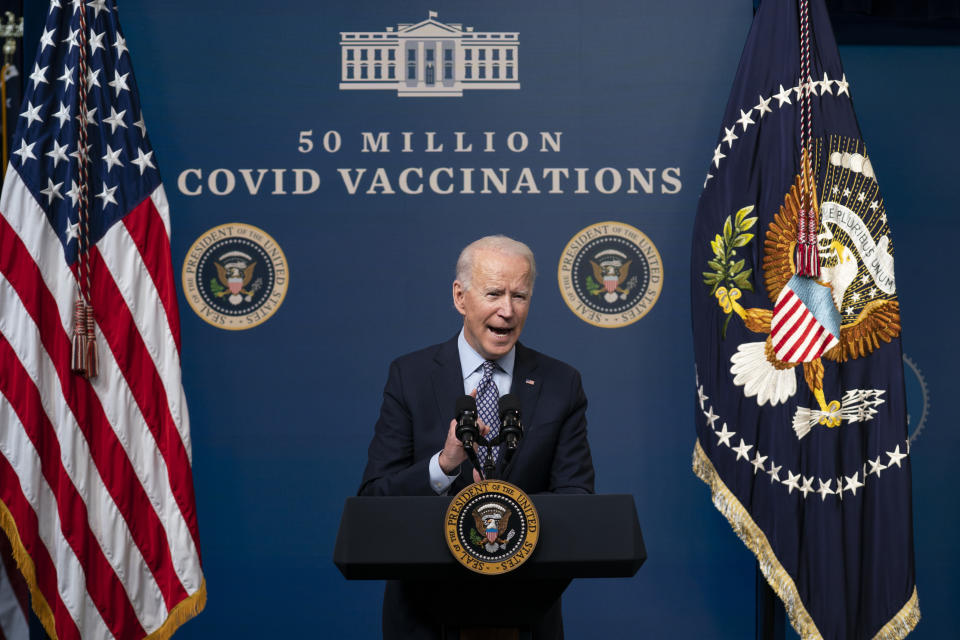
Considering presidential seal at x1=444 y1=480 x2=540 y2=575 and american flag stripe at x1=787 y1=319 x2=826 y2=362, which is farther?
american flag stripe at x1=787 y1=319 x2=826 y2=362

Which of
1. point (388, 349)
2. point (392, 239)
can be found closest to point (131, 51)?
point (392, 239)

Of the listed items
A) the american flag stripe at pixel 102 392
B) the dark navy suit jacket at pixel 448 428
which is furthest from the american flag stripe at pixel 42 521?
the dark navy suit jacket at pixel 448 428

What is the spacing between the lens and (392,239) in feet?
13.0

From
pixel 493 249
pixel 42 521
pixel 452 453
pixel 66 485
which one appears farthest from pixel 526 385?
pixel 42 521

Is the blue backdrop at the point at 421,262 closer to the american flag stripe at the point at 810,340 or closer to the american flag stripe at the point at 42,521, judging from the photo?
the american flag stripe at the point at 810,340

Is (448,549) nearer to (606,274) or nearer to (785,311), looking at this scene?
(785,311)

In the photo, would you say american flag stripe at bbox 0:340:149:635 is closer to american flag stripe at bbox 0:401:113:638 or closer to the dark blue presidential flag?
american flag stripe at bbox 0:401:113:638

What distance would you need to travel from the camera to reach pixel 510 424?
1.87 meters

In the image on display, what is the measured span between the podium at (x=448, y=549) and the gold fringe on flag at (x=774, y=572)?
5.55 feet

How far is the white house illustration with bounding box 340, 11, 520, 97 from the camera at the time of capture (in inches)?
157

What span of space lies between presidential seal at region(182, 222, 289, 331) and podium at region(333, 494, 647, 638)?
2.17 m

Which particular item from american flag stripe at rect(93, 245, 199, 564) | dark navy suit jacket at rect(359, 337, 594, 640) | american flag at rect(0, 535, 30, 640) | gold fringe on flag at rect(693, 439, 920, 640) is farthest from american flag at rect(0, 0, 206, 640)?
gold fringe on flag at rect(693, 439, 920, 640)

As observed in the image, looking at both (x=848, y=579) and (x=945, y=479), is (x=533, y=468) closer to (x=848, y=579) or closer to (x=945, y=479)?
(x=848, y=579)

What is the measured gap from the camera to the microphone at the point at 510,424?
1868mm
